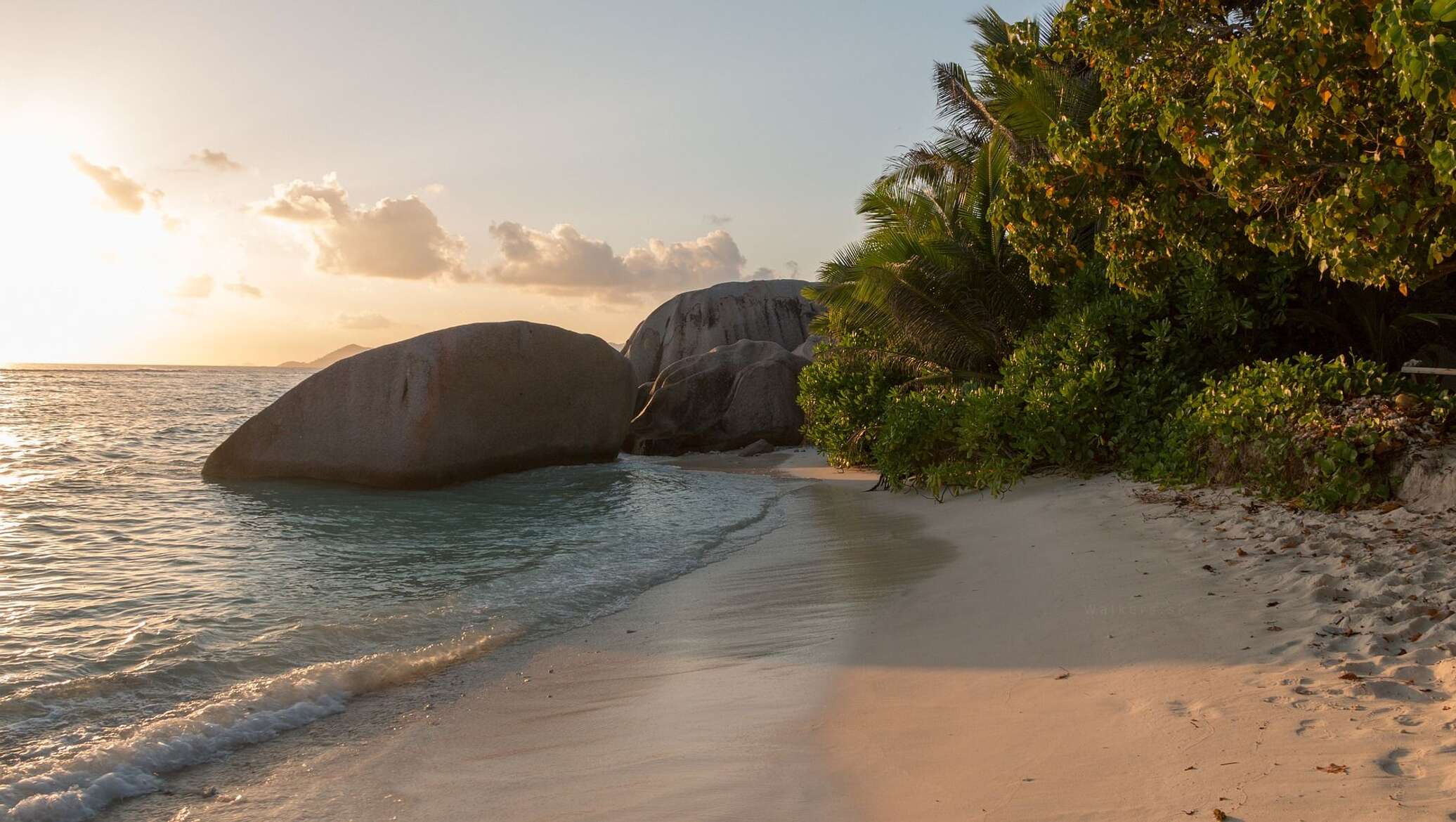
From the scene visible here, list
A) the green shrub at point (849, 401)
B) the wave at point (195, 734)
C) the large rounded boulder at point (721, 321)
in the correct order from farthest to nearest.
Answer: the large rounded boulder at point (721, 321) → the green shrub at point (849, 401) → the wave at point (195, 734)

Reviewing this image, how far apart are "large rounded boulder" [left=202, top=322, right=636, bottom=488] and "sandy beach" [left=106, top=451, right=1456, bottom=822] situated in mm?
8702

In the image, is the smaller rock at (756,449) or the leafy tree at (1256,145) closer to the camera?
the leafy tree at (1256,145)

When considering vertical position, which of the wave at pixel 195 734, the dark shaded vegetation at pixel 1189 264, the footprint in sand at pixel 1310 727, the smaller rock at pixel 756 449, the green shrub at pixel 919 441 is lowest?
the wave at pixel 195 734

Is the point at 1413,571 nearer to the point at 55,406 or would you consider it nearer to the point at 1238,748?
the point at 1238,748

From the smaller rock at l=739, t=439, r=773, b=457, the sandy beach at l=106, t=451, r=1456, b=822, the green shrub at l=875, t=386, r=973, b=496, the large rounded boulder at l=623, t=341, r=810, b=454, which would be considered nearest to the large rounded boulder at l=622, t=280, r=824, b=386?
the large rounded boulder at l=623, t=341, r=810, b=454

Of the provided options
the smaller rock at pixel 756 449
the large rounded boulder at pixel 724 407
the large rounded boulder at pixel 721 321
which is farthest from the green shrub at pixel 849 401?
the large rounded boulder at pixel 721 321

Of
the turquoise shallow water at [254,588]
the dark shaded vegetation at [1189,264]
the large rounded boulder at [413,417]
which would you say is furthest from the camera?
the large rounded boulder at [413,417]

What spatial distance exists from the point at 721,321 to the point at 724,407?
9.28 m

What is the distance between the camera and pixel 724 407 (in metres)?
21.4

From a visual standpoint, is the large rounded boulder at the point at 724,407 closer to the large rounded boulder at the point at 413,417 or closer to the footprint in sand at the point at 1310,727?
the large rounded boulder at the point at 413,417

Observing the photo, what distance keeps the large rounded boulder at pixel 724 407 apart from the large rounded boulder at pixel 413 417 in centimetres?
Result: 590

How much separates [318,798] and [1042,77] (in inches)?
493

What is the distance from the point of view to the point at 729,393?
21.5m

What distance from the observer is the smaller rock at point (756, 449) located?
66.1 feet
